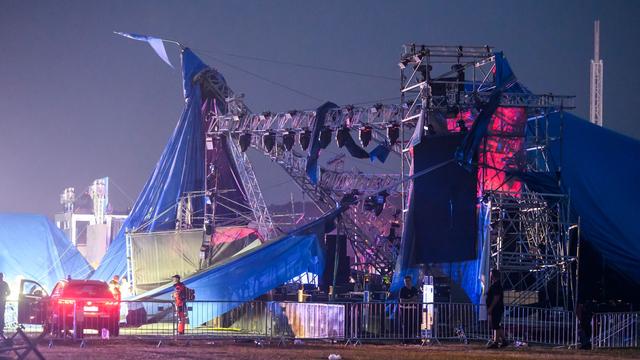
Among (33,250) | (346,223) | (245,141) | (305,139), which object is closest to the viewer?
(305,139)

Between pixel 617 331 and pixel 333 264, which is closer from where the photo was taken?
pixel 617 331

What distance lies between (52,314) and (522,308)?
11564 mm

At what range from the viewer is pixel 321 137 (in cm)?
3659

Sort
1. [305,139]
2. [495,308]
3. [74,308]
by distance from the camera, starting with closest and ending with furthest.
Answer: [495,308] → [74,308] → [305,139]

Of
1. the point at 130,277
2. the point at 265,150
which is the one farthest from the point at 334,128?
the point at 130,277

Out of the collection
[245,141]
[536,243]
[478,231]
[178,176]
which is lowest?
[536,243]

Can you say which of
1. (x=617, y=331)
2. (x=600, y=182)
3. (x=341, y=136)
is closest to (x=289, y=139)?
(x=341, y=136)

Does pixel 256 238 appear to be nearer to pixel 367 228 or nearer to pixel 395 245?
pixel 395 245

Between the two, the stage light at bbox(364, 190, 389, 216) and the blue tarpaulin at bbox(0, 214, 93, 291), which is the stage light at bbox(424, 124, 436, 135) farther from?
the blue tarpaulin at bbox(0, 214, 93, 291)

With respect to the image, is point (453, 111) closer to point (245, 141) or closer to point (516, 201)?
point (516, 201)

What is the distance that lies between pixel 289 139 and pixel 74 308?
1591 centimetres

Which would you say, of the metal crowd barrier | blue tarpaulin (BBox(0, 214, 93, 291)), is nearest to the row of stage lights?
blue tarpaulin (BBox(0, 214, 93, 291))

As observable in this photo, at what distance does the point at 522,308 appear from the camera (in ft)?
83.0

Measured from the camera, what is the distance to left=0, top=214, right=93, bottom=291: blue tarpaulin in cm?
4000
